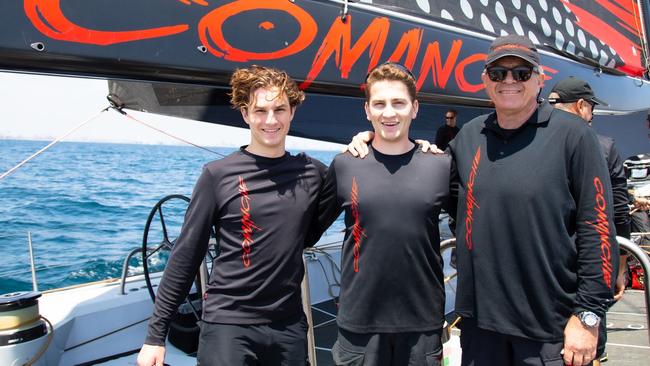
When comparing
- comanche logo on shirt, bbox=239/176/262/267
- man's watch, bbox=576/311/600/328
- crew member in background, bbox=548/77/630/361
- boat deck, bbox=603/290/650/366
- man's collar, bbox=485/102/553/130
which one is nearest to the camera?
man's watch, bbox=576/311/600/328

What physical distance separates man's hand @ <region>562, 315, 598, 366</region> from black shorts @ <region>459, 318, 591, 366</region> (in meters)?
0.04

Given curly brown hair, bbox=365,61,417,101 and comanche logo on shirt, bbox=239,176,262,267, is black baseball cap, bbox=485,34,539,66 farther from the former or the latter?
comanche logo on shirt, bbox=239,176,262,267

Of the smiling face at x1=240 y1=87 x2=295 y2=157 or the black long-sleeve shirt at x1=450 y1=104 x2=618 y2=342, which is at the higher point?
the smiling face at x1=240 y1=87 x2=295 y2=157

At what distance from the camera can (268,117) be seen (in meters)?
1.51

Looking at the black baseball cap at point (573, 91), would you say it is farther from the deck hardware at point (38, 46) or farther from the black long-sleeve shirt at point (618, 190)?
Result: the deck hardware at point (38, 46)

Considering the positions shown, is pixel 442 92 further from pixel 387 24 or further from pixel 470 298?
pixel 470 298

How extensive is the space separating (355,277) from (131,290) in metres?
2.17

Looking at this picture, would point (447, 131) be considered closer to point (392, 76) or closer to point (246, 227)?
point (392, 76)

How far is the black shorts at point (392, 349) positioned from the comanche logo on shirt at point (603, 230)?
471mm

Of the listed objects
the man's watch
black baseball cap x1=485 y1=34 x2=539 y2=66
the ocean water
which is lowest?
the ocean water

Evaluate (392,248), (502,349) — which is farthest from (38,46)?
(502,349)

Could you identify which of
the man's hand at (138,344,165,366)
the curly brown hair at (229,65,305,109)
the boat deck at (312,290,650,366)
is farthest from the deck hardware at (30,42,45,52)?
the boat deck at (312,290,650,366)

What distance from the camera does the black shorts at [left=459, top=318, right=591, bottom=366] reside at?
4.26ft

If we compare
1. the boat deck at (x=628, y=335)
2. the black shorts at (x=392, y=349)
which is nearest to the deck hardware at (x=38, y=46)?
the black shorts at (x=392, y=349)
